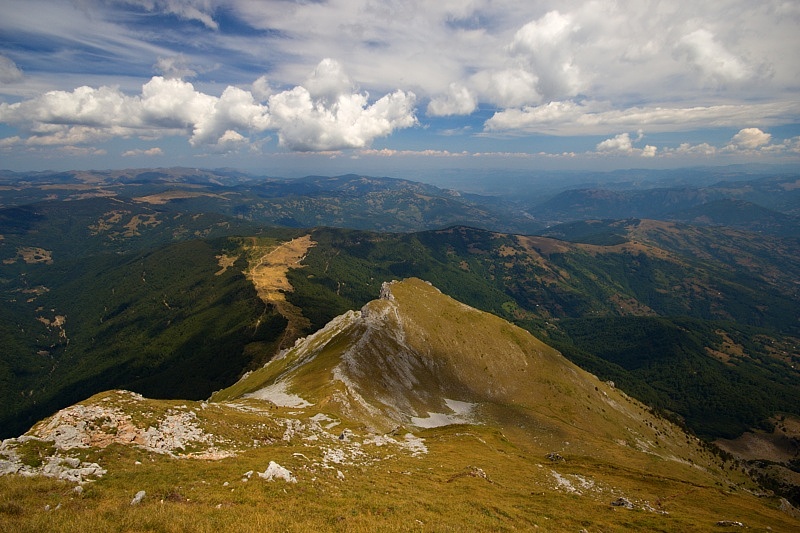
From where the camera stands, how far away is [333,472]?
128 ft

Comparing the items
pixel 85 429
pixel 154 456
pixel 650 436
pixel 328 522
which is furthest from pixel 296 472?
pixel 650 436

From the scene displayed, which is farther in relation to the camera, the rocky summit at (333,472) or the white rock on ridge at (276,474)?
the white rock on ridge at (276,474)

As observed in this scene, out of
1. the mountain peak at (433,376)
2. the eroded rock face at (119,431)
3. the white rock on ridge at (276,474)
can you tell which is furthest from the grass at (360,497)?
the mountain peak at (433,376)

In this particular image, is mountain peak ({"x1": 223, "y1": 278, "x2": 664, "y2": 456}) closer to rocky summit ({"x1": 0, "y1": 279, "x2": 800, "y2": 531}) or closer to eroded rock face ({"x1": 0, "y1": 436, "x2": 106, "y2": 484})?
rocky summit ({"x1": 0, "y1": 279, "x2": 800, "y2": 531})

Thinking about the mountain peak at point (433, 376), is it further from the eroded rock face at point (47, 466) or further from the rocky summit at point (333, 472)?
the eroded rock face at point (47, 466)

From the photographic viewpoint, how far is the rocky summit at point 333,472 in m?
24.1

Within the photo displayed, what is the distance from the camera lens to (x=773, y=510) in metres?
59.9

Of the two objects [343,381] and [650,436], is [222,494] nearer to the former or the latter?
[343,381]

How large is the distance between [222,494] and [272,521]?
7623mm

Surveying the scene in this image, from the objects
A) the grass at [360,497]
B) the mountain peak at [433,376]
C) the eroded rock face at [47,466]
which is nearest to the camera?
the grass at [360,497]

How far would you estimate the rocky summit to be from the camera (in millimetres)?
24141

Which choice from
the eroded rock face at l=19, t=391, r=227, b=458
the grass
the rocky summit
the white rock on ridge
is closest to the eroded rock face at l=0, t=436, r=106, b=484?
the rocky summit

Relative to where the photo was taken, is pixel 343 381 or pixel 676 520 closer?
pixel 676 520

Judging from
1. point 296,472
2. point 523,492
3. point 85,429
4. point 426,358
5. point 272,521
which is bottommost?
point 426,358
